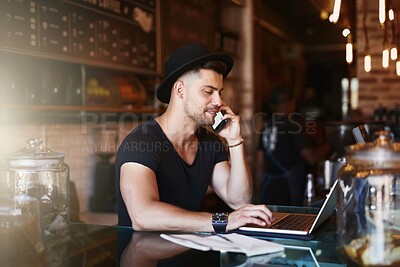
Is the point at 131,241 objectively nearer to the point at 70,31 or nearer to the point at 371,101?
the point at 70,31

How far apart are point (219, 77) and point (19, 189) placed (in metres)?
1.04

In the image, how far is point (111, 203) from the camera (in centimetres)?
381

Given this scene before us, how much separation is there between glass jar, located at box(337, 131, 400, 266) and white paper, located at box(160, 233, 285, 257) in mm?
214

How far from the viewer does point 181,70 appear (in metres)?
2.45

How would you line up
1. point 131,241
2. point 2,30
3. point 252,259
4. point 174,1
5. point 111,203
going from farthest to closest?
point 174,1
point 111,203
point 2,30
point 131,241
point 252,259

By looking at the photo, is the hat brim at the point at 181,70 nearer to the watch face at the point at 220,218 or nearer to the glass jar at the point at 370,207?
the watch face at the point at 220,218

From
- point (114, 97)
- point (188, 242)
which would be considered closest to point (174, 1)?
point (114, 97)

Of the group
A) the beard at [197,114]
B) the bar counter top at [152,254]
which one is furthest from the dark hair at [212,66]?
the bar counter top at [152,254]

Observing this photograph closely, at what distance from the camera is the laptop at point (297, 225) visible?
1675 mm

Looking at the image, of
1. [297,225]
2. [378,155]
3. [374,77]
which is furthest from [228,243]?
[374,77]

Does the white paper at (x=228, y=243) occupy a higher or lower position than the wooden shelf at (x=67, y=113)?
lower

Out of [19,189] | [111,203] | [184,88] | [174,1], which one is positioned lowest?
[111,203]

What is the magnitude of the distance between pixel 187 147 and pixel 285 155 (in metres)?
2.23

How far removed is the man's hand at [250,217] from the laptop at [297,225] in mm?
17
